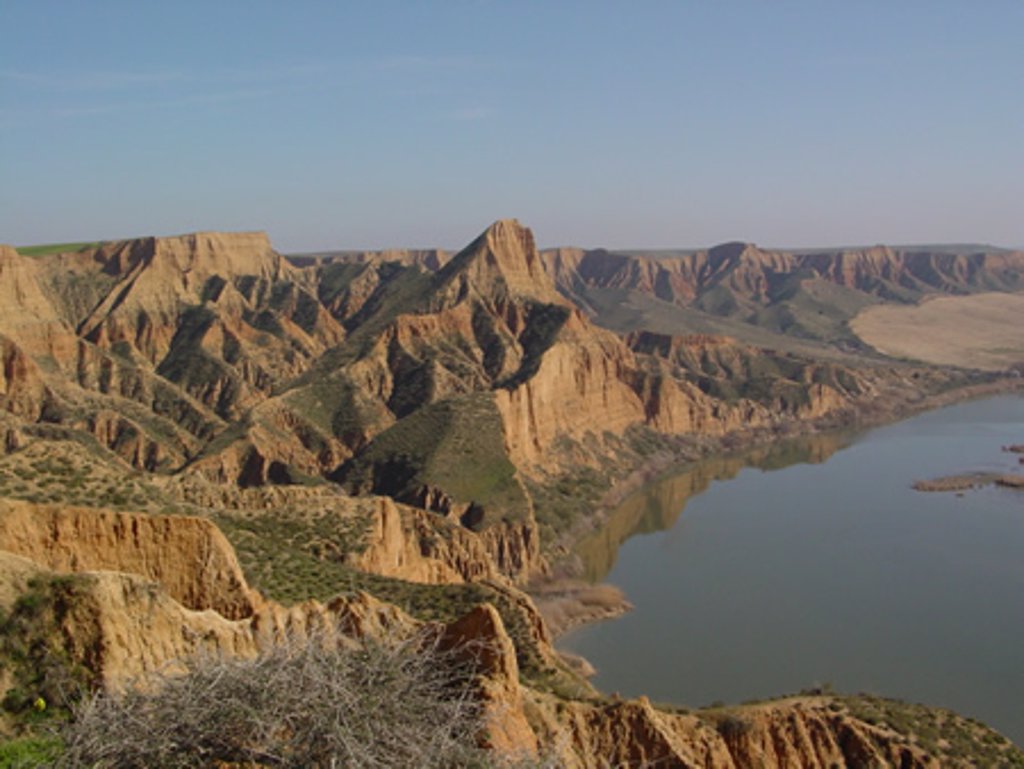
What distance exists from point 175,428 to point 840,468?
205 ft

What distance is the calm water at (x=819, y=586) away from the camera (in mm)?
42281

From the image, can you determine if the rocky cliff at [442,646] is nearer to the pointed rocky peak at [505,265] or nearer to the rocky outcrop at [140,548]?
the rocky outcrop at [140,548]

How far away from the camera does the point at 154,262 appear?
10875 centimetres

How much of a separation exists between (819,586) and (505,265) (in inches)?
2503

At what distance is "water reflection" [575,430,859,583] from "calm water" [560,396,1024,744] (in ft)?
0.86

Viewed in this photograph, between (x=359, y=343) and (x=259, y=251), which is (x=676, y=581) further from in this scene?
(x=259, y=251)

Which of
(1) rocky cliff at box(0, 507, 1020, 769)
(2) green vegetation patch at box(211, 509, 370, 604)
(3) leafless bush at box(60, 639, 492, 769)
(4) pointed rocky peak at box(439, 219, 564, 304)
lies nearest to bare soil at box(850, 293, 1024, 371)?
(4) pointed rocky peak at box(439, 219, 564, 304)

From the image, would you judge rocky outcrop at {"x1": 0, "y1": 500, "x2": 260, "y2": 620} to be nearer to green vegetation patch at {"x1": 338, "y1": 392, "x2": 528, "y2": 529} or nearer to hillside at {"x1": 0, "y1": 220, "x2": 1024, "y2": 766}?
hillside at {"x1": 0, "y1": 220, "x2": 1024, "y2": 766}

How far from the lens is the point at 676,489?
82562mm

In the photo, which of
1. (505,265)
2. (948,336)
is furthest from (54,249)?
(948,336)

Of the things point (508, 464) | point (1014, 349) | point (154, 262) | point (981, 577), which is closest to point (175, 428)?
point (508, 464)

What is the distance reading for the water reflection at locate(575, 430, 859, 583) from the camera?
65.8 metres

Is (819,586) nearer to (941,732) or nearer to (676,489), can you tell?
(941,732)

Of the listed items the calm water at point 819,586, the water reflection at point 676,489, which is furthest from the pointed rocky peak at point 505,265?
the calm water at point 819,586
